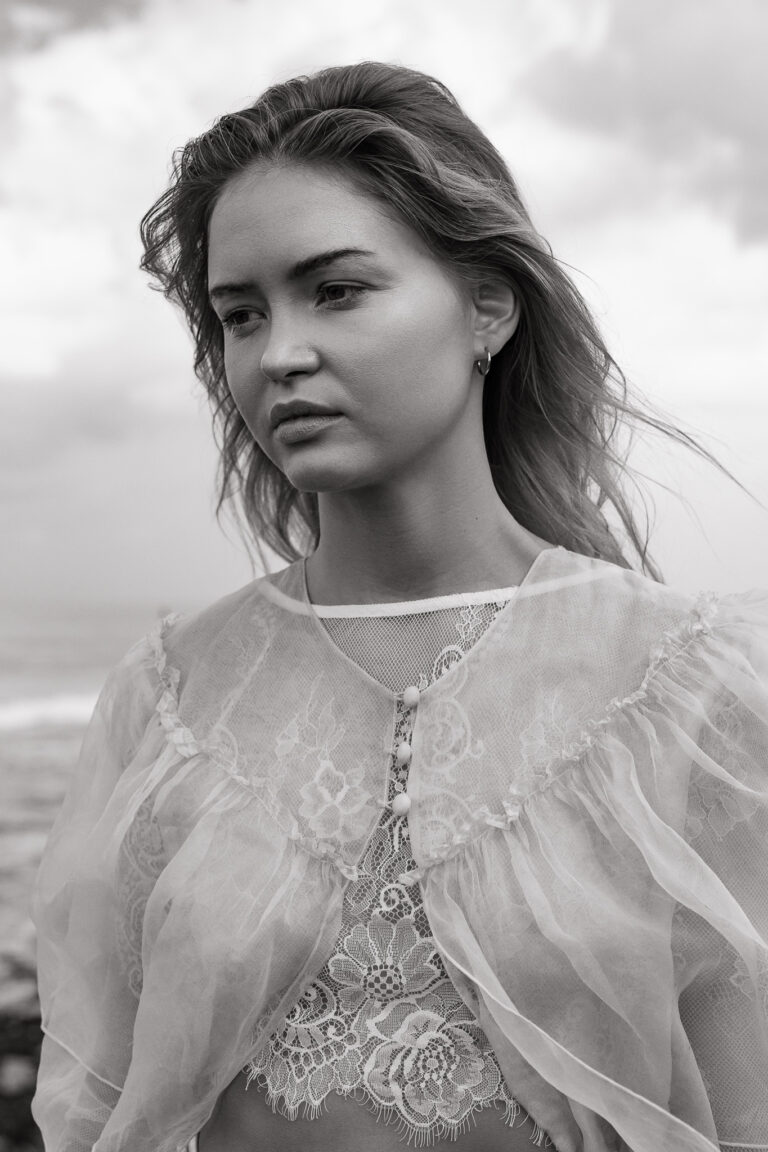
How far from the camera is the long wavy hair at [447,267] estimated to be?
1.76 metres

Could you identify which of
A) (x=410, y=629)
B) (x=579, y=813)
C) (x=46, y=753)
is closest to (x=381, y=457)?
(x=410, y=629)

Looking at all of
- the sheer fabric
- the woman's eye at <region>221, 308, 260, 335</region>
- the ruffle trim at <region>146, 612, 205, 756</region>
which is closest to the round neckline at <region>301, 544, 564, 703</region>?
the sheer fabric

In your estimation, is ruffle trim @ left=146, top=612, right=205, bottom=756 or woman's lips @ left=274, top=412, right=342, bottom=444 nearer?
woman's lips @ left=274, top=412, right=342, bottom=444

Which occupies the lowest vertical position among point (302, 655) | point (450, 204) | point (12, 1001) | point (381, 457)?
point (12, 1001)

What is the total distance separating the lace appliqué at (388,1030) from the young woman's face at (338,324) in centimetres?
51

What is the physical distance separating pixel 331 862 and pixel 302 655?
1.12 ft

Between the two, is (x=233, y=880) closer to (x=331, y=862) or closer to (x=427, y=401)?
(x=331, y=862)

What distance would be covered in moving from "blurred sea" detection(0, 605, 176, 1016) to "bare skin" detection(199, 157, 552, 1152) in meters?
0.68

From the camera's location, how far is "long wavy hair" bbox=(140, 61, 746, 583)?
1.76 m

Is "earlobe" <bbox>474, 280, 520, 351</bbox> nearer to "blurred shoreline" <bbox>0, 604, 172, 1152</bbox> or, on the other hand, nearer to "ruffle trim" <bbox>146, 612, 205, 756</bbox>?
"ruffle trim" <bbox>146, 612, 205, 756</bbox>

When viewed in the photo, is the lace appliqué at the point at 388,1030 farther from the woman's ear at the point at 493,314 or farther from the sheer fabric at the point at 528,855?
the woman's ear at the point at 493,314

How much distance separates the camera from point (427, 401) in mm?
1724

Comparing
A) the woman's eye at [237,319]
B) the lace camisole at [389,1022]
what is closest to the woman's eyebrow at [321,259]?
the woman's eye at [237,319]

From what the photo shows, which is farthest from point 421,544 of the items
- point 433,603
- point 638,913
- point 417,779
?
point 638,913
